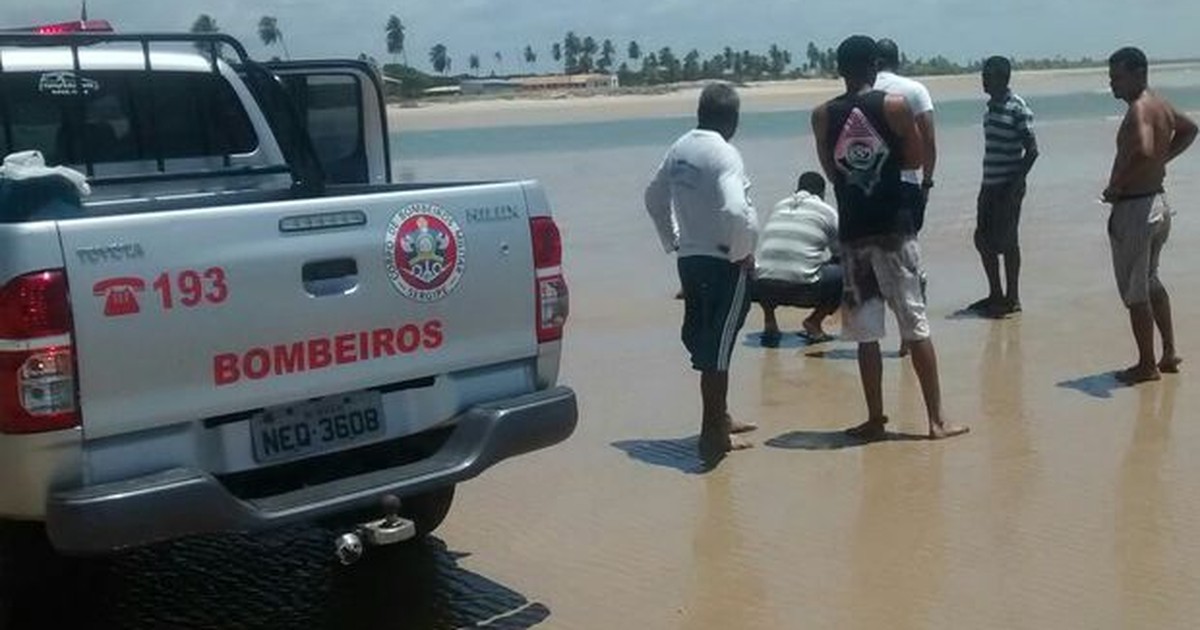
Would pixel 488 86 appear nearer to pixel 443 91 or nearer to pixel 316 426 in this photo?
pixel 443 91

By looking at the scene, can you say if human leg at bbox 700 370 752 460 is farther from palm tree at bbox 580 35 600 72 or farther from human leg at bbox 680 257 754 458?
palm tree at bbox 580 35 600 72

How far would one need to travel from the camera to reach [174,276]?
4.21 metres

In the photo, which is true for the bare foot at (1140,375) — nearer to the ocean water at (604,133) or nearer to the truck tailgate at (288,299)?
the truck tailgate at (288,299)

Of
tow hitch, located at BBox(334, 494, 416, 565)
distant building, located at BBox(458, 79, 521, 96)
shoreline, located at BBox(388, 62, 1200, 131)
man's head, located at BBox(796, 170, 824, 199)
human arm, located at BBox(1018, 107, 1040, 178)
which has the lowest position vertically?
shoreline, located at BBox(388, 62, 1200, 131)

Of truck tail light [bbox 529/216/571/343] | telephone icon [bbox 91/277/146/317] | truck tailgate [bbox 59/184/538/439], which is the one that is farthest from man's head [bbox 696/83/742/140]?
telephone icon [bbox 91/277/146/317]

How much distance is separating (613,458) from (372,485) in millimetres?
2639

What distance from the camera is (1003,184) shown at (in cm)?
1034

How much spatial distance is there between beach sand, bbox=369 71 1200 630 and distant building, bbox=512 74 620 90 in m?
117

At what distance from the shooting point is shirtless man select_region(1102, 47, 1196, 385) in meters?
7.82

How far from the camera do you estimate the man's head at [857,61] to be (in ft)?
22.7

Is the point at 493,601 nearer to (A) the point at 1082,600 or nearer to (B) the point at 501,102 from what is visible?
(A) the point at 1082,600

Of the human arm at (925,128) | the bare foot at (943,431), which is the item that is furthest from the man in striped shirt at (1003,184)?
the bare foot at (943,431)

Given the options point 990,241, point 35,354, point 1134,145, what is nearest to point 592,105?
point 990,241

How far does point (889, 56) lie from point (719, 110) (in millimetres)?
1851
